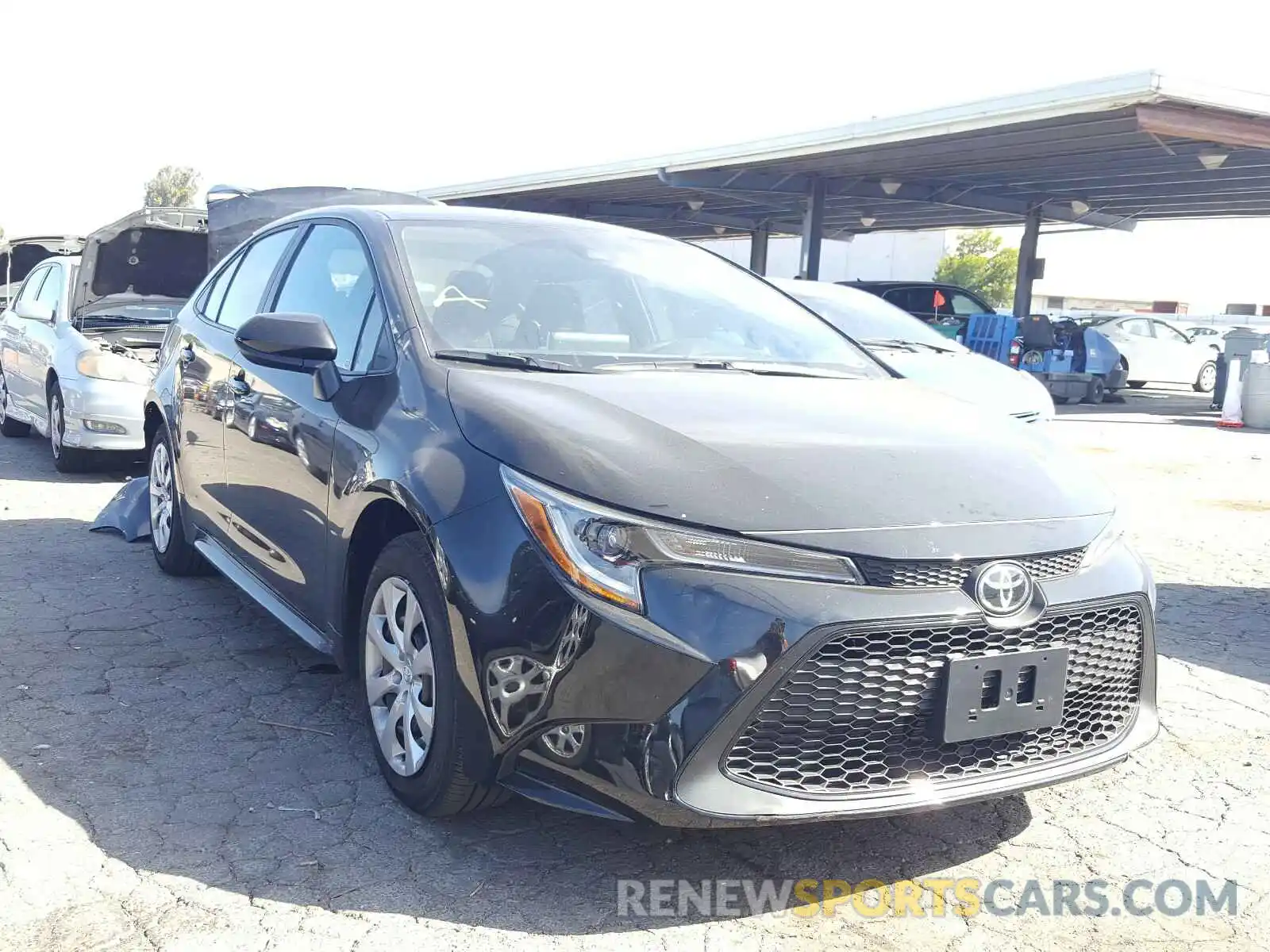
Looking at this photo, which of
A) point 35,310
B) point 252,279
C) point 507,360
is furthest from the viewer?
point 35,310

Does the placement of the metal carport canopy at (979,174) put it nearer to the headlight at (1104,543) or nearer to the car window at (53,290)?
the car window at (53,290)

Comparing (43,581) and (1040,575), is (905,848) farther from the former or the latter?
(43,581)

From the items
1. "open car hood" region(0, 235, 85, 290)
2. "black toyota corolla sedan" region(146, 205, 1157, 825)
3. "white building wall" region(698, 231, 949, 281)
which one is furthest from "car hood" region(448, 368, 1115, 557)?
"white building wall" region(698, 231, 949, 281)

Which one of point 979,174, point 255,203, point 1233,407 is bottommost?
point 1233,407

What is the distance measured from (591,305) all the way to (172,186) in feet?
357

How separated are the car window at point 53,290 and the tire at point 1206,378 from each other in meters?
20.4

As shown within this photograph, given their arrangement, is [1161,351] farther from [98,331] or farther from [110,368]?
[110,368]

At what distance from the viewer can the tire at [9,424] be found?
10.0 meters

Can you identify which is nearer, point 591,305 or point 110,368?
point 591,305

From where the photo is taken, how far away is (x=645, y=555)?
2.51m

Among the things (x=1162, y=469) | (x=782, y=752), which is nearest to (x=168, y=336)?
(x=782, y=752)

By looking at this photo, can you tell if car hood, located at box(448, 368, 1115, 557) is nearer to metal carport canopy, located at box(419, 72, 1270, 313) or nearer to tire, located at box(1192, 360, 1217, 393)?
metal carport canopy, located at box(419, 72, 1270, 313)

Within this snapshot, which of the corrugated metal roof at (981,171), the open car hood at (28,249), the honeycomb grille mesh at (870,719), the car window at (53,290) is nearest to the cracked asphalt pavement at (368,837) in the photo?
the honeycomb grille mesh at (870,719)

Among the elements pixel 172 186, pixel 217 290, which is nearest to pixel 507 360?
pixel 217 290
